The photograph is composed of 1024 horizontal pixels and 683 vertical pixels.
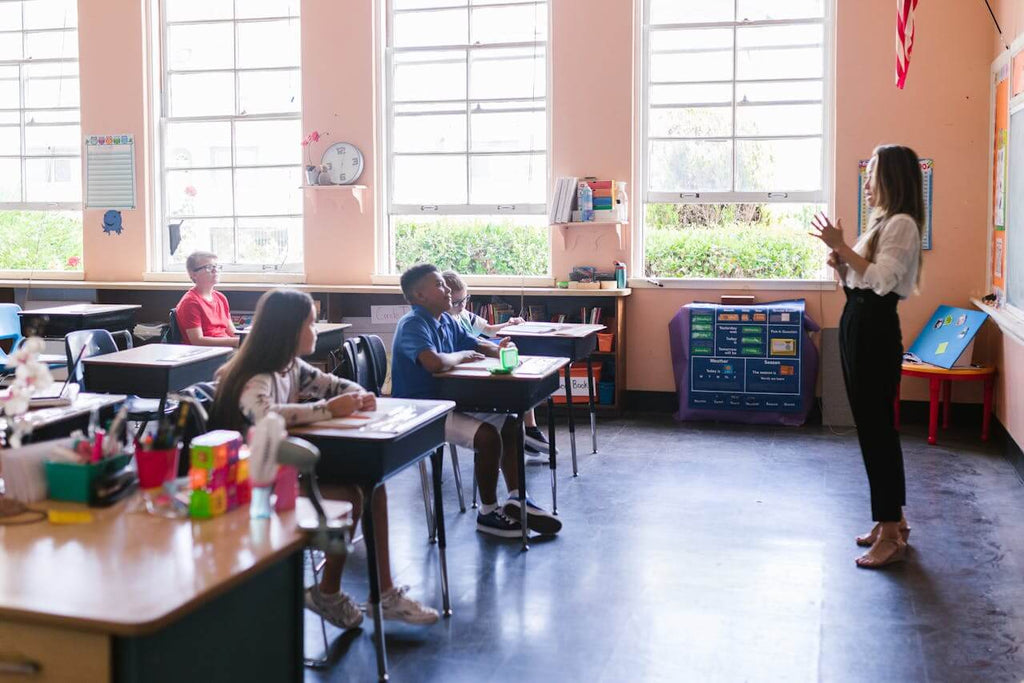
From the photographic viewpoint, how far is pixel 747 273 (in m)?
7.78

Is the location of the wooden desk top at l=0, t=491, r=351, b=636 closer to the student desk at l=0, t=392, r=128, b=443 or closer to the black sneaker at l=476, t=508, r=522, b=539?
the student desk at l=0, t=392, r=128, b=443

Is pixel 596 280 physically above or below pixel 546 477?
above

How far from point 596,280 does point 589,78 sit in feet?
4.94

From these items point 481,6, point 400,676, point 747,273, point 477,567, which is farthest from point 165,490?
point 481,6

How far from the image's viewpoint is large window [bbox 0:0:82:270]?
8992 millimetres

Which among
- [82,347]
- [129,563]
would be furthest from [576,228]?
[129,563]

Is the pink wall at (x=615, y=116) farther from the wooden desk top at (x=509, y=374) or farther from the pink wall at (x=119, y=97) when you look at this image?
the wooden desk top at (x=509, y=374)

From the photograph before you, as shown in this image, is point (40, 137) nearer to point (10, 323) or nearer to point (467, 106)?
point (10, 323)

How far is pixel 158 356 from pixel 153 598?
144 inches

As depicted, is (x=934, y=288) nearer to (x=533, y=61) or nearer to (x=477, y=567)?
(x=533, y=61)

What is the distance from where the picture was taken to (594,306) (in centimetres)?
784

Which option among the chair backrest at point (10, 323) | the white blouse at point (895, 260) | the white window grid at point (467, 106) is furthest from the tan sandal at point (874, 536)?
the chair backrest at point (10, 323)

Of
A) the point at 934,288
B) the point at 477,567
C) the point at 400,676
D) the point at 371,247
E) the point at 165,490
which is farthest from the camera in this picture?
the point at 371,247

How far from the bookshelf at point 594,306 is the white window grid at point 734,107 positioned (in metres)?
0.88
